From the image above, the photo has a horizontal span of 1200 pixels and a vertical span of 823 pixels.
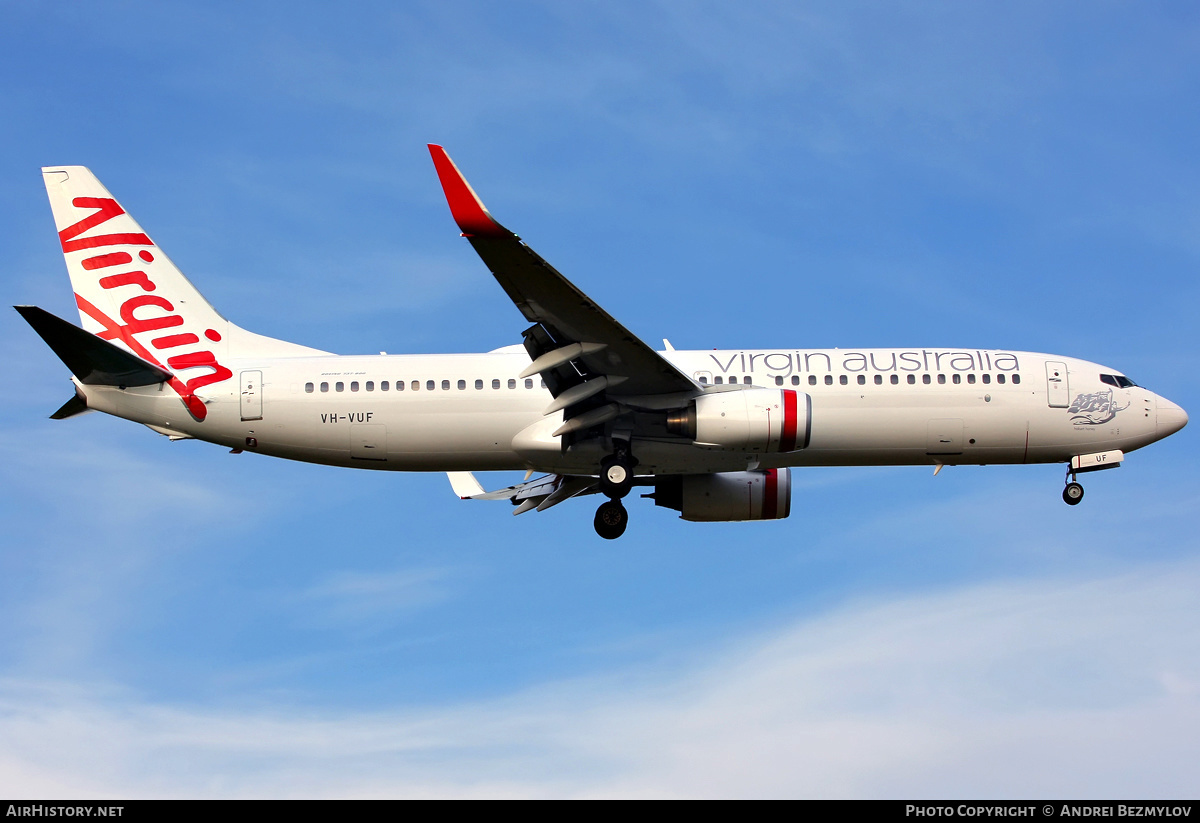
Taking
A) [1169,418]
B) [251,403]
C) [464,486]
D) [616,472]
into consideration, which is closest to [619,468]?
[616,472]

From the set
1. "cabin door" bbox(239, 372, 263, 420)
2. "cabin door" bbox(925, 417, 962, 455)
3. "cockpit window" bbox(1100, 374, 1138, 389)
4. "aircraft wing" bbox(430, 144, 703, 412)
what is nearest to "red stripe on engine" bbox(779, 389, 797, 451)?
"aircraft wing" bbox(430, 144, 703, 412)

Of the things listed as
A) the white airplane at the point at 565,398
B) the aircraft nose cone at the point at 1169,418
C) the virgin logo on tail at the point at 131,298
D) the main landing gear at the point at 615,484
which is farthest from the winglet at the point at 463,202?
the aircraft nose cone at the point at 1169,418

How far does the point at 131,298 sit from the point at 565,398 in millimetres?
12001

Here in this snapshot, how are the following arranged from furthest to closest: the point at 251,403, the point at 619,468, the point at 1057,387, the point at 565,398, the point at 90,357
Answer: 1. the point at 1057,387
2. the point at 251,403
3. the point at 619,468
4. the point at 90,357
5. the point at 565,398

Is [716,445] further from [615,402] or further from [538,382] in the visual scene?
[538,382]

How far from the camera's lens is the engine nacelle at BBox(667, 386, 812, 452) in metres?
26.7

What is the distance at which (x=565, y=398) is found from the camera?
90.4 ft

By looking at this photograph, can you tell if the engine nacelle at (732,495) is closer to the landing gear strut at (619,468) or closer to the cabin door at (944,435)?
the landing gear strut at (619,468)

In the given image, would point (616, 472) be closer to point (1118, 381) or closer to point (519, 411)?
point (519, 411)

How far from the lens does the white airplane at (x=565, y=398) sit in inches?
1085

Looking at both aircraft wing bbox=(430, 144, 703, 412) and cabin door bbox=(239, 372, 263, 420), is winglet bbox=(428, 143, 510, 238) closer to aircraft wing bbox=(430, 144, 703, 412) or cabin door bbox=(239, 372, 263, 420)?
aircraft wing bbox=(430, 144, 703, 412)

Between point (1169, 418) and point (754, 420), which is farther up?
point (1169, 418)
